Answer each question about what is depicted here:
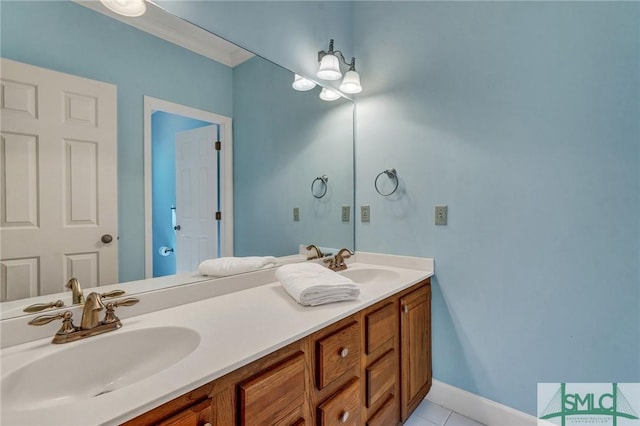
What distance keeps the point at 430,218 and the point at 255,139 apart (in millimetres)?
1110

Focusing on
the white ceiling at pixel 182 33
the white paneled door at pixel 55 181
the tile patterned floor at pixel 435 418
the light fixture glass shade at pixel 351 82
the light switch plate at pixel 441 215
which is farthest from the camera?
the light fixture glass shade at pixel 351 82

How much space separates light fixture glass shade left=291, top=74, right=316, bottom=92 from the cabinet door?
53.1 inches

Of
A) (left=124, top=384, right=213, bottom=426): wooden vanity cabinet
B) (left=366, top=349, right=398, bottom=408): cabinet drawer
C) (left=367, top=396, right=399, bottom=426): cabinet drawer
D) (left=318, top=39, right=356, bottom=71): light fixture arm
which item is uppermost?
(left=318, top=39, right=356, bottom=71): light fixture arm

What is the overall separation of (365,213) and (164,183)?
4.27 feet

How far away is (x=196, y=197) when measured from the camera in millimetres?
1243

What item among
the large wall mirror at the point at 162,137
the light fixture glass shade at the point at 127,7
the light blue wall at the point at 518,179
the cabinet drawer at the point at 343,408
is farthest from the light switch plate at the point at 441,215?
the light fixture glass shade at the point at 127,7

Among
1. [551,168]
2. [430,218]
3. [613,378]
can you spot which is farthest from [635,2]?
[613,378]

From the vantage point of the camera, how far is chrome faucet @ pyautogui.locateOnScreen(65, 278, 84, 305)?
2.92 ft

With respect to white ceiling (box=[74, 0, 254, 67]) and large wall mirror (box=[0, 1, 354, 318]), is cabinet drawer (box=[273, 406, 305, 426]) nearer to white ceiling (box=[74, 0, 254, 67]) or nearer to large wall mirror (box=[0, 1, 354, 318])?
large wall mirror (box=[0, 1, 354, 318])

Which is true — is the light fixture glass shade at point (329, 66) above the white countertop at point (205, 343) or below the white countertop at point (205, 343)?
above

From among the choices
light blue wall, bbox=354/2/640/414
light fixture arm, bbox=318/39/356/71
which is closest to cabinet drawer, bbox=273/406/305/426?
light blue wall, bbox=354/2/640/414

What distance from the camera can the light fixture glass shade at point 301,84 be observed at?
1727mm

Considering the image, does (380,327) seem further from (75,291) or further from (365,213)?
(75,291)

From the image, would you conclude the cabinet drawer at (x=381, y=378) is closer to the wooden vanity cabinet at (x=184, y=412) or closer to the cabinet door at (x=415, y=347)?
the cabinet door at (x=415, y=347)
